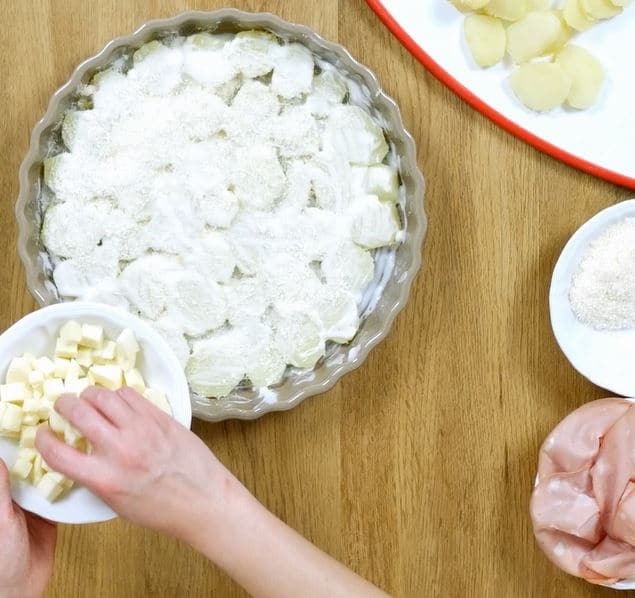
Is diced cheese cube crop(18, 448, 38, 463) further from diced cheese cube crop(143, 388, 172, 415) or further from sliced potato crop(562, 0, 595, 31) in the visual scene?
sliced potato crop(562, 0, 595, 31)

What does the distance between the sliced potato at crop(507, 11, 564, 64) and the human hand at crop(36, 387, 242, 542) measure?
1.72 feet

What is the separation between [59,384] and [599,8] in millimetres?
658

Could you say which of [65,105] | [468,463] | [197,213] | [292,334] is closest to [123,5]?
[65,105]

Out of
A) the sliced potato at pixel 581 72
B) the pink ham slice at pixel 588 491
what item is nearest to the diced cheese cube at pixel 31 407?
the pink ham slice at pixel 588 491

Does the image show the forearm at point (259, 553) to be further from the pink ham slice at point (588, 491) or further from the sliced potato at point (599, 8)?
the sliced potato at point (599, 8)

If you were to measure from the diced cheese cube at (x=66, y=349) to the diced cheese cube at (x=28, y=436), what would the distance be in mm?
66

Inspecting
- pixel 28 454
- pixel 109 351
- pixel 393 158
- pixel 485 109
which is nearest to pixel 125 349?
pixel 109 351

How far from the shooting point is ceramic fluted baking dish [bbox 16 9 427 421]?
804 mm

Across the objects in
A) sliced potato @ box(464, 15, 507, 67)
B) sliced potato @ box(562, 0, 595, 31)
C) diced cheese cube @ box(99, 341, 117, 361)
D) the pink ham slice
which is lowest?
the pink ham slice

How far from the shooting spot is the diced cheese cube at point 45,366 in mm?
725

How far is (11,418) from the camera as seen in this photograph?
707 millimetres

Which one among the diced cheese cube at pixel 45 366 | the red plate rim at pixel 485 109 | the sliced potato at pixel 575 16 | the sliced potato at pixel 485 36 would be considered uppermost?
the sliced potato at pixel 575 16

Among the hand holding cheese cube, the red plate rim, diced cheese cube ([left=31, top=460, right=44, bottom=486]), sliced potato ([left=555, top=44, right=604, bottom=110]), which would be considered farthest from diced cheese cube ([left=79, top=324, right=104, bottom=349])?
sliced potato ([left=555, top=44, right=604, bottom=110])

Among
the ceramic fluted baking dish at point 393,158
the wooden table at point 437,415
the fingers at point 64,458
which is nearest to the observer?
the fingers at point 64,458
